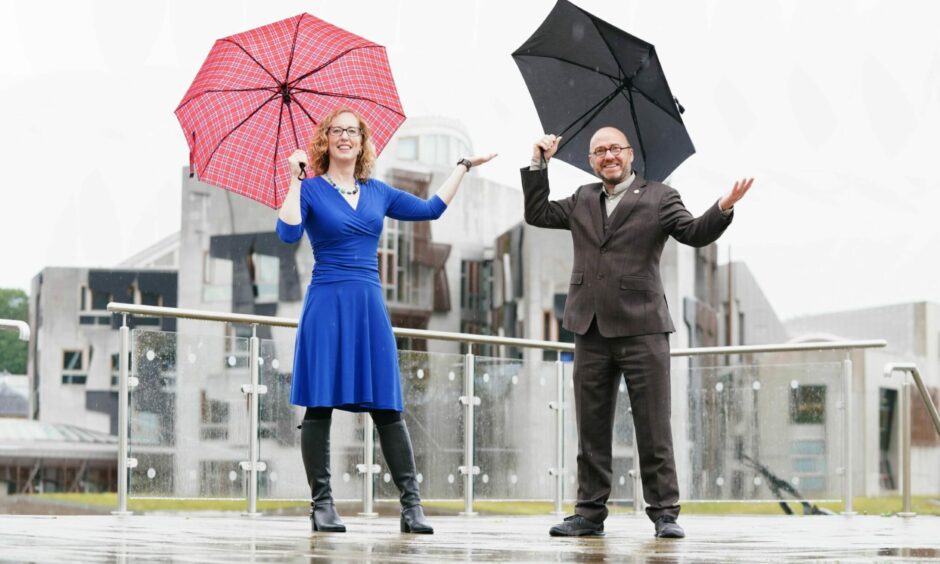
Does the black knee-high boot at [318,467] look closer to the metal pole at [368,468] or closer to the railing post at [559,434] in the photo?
the metal pole at [368,468]

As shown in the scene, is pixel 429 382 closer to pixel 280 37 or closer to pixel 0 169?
pixel 280 37

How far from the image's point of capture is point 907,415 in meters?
7.11

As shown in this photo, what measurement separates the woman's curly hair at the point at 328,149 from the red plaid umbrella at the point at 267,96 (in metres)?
0.15

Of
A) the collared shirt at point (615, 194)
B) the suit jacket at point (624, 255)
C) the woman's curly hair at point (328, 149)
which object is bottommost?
the suit jacket at point (624, 255)

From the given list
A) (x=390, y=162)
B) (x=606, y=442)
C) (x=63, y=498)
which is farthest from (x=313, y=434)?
(x=63, y=498)

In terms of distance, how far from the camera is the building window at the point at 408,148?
198 ft

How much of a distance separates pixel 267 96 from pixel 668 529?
1990 mm

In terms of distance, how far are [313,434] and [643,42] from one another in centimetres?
167

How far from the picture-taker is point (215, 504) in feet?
20.8

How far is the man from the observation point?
14.2 feet

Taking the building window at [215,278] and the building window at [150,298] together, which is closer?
the building window at [215,278]

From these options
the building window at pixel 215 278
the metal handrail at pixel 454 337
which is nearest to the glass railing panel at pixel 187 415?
the metal handrail at pixel 454 337

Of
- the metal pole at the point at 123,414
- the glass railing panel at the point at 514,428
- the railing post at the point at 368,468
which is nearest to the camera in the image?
the metal pole at the point at 123,414

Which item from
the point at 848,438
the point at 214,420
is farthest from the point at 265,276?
the point at 214,420
